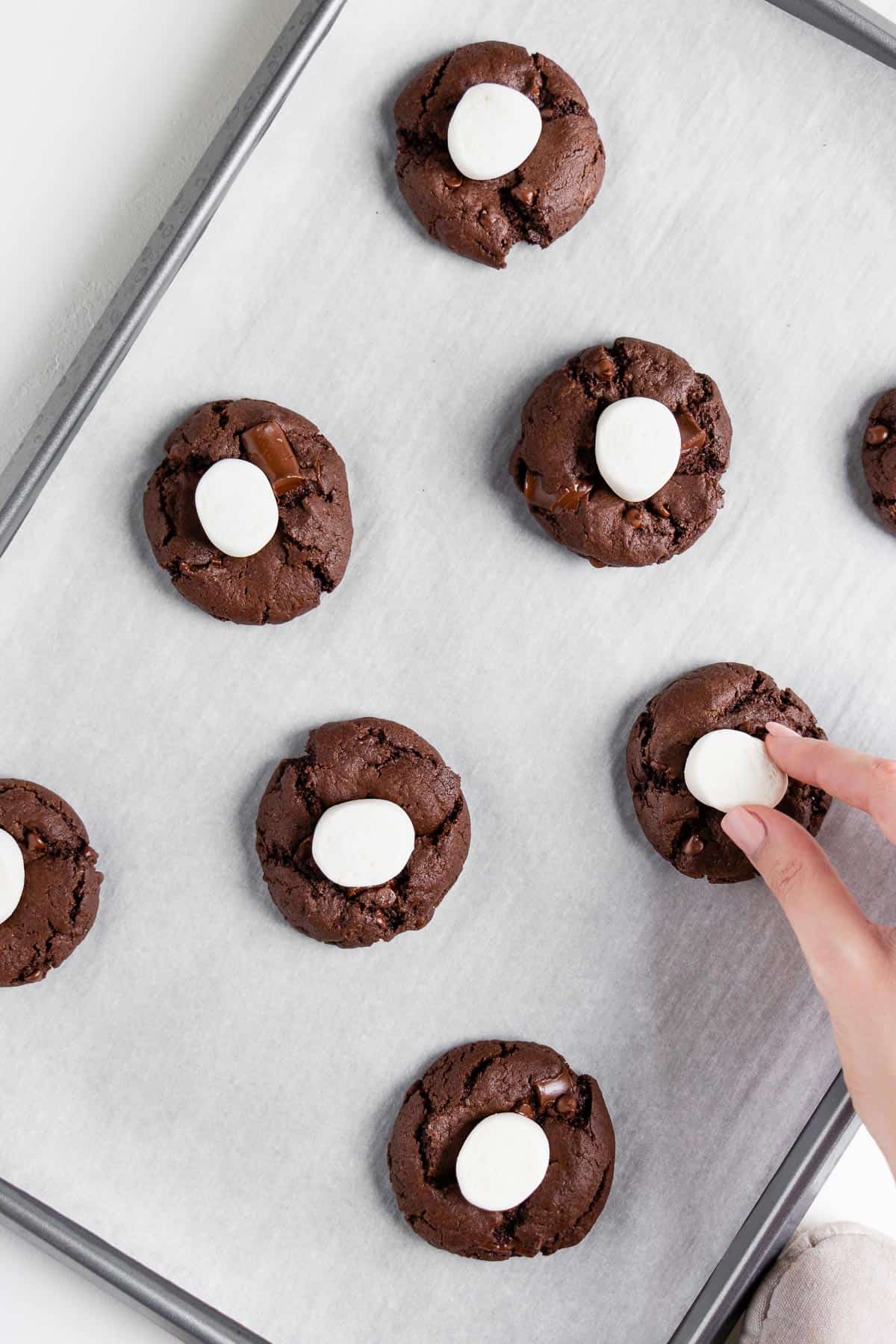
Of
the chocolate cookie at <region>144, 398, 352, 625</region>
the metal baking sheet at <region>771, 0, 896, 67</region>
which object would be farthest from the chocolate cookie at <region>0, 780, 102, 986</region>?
the metal baking sheet at <region>771, 0, 896, 67</region>

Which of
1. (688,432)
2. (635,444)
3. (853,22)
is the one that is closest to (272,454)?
(635,444)

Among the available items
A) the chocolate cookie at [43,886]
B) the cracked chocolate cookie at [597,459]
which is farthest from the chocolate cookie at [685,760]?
the chocolate cookie at [43,886]

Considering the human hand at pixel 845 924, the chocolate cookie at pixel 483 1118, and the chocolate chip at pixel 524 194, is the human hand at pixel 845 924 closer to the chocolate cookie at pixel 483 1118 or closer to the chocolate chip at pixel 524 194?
the chocolate cookie at pixel 483 1118

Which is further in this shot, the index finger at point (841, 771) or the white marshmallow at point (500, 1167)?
the white marshmallow at point (500, 1167)

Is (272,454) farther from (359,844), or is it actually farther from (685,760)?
(685,760)

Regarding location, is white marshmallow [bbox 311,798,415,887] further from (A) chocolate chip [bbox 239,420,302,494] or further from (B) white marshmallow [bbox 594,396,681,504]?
(B) white marshmallow [bbox 594,396,681,504]
